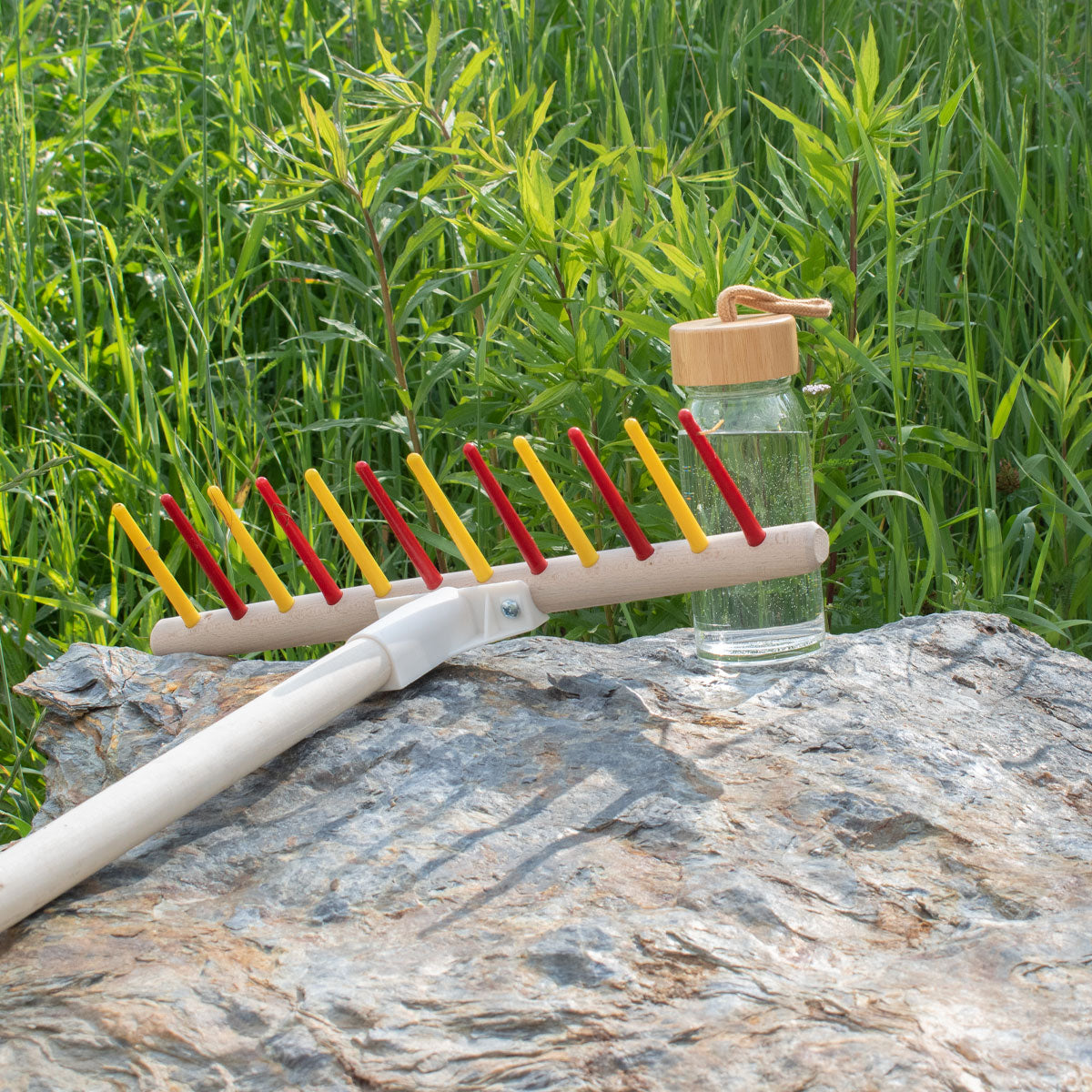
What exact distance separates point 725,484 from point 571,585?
0.94 feet

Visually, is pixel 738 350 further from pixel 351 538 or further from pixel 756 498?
pixel 351 538

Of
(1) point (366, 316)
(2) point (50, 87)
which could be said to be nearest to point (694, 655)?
(1) point (366, 316)

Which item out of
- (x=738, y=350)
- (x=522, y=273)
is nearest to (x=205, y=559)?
(x=522, y=273)

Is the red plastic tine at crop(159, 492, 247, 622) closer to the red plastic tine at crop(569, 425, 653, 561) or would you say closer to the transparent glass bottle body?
the red plastic tine at crop(569, 425, 653, 561)

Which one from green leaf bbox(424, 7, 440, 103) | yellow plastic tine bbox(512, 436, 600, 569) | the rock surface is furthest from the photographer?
green leaf bbox(424, 7, 440, 103)

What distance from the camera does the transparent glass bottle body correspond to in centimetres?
192

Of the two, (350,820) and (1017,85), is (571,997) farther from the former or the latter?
(1017,85)

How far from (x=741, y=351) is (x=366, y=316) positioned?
1.39 metres

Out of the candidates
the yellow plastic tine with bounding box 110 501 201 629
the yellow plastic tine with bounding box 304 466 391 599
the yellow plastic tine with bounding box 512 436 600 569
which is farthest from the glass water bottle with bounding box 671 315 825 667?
the yellow plastic tine with bounding box 110 501 201 629

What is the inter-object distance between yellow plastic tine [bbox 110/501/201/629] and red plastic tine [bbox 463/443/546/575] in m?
0.51

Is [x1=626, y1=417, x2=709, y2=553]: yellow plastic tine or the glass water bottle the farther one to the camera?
the glass water bottle

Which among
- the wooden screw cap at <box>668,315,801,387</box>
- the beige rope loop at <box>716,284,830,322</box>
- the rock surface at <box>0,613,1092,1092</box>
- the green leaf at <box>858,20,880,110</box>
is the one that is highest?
the green leaf at <box>858,20,880,110</box>

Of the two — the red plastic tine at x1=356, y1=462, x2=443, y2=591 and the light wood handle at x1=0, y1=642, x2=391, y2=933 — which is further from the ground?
the red plastic tine at x1=356, y1=462, x2=443, y2=591

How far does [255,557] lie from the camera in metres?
1.88
